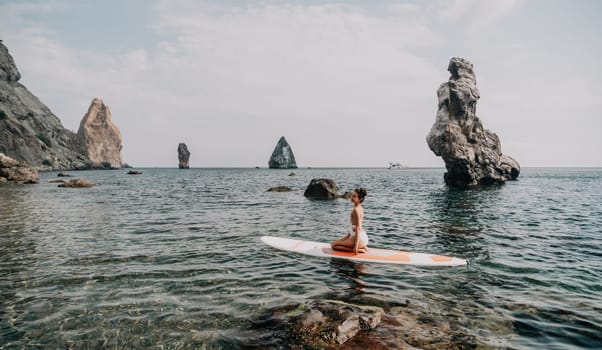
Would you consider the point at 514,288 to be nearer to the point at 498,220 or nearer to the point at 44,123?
the point at 498,220

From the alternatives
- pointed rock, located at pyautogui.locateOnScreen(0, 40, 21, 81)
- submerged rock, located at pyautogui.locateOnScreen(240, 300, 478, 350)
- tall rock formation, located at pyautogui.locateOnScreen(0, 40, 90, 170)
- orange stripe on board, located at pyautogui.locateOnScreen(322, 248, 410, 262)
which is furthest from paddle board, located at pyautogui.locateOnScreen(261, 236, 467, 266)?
pointed rock, located at pyautogui.locateOnScreen(0, 40, 21, 81)

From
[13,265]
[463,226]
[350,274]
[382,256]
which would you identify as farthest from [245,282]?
[463,226]

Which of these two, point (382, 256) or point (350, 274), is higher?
point (382, 256)

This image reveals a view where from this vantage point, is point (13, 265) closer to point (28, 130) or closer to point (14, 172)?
point (14, 172)

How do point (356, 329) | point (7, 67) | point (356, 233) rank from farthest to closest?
1. point (7, 67)
2. point (356, 233)
3. point (356, 329)

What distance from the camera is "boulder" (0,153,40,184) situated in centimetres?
5127

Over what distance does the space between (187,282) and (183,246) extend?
474 cm

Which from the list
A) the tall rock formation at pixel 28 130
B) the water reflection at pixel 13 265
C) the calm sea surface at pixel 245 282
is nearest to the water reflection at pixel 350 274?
the calm sea surface at pixel 245 282

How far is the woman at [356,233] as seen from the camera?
1204 centimetres

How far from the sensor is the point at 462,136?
51.4 m

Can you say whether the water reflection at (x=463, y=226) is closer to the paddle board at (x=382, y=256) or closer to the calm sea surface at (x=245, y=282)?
the calm sea surface at (x=245, y=282)

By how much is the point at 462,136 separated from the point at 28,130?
13910 centimetres

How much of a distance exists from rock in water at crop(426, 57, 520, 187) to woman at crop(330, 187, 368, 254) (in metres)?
43.2

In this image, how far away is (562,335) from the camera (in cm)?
680
